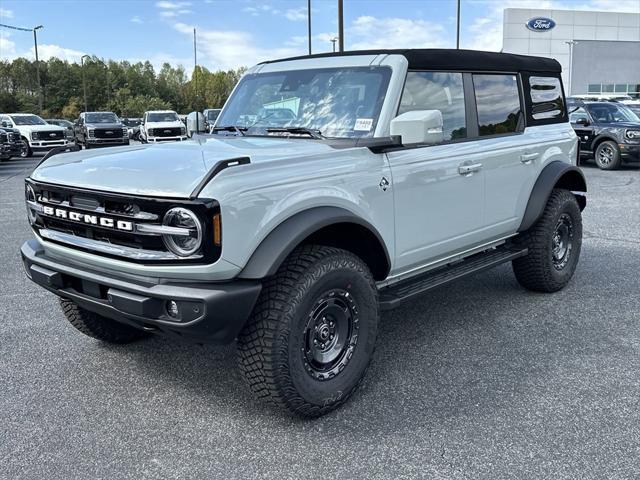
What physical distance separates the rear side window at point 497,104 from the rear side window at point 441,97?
0.23 m

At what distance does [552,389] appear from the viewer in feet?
11.6

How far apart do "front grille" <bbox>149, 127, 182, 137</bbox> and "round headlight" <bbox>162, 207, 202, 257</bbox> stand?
2457 centimetres

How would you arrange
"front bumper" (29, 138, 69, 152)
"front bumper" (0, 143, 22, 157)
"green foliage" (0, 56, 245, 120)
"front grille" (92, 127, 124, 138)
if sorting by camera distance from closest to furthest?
"front bumper" (0, 143, 22, 157) → "front bumper" (29, 138, 69, 152) → "front grille" (92, 127, 124, 138) → "green foliage" (0, 56, 245, 120)

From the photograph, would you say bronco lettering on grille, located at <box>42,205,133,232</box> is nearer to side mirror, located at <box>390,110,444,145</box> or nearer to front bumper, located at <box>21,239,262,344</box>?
front bumper, located at <box>21,239,262,344</box>

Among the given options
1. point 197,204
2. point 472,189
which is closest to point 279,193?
point 197,204

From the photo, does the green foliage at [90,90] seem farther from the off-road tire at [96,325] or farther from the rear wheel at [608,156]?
the off-road tire at [96,325]

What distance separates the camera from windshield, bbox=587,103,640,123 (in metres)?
15.2

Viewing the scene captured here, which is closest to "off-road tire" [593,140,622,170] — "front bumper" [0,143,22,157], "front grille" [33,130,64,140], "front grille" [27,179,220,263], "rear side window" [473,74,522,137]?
"rear side window" [473,74,522,137]

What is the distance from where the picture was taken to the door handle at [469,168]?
411cm

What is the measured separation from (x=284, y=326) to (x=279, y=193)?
2.12ft

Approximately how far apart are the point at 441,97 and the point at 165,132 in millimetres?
23701

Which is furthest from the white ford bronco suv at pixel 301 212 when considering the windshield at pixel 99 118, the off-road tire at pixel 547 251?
the windshield at pixel 99 118

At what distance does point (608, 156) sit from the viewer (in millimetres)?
14969

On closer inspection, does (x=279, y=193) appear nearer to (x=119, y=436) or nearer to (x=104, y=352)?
(x=119, y=436)
